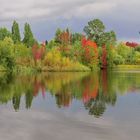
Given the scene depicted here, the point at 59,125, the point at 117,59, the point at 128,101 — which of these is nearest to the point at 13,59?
the point at 117,59

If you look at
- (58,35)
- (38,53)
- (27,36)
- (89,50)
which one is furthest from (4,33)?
(89,50)

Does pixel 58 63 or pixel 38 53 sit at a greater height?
pixel 38 53

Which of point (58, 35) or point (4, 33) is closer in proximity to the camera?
point (58, 35)

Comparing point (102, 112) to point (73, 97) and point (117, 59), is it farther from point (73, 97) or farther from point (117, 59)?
point (117, 59)

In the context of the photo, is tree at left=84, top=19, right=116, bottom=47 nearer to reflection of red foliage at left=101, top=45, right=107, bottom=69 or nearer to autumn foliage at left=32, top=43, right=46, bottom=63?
reflection of red foliage at left=101, top=45, right=107, bottom=69

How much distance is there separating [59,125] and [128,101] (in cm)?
1020

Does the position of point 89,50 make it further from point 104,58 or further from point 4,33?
point 4,33

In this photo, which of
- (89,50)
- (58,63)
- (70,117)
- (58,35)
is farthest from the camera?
(58,35)

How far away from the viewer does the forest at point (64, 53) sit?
79.2 metres

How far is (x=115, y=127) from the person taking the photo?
1691 cm

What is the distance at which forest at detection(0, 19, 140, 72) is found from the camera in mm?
79250

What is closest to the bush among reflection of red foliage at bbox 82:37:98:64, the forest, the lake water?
the forest

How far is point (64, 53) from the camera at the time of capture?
88312mm

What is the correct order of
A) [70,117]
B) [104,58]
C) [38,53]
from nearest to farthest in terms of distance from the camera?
[70,117] < [38,53] < [104,58]
